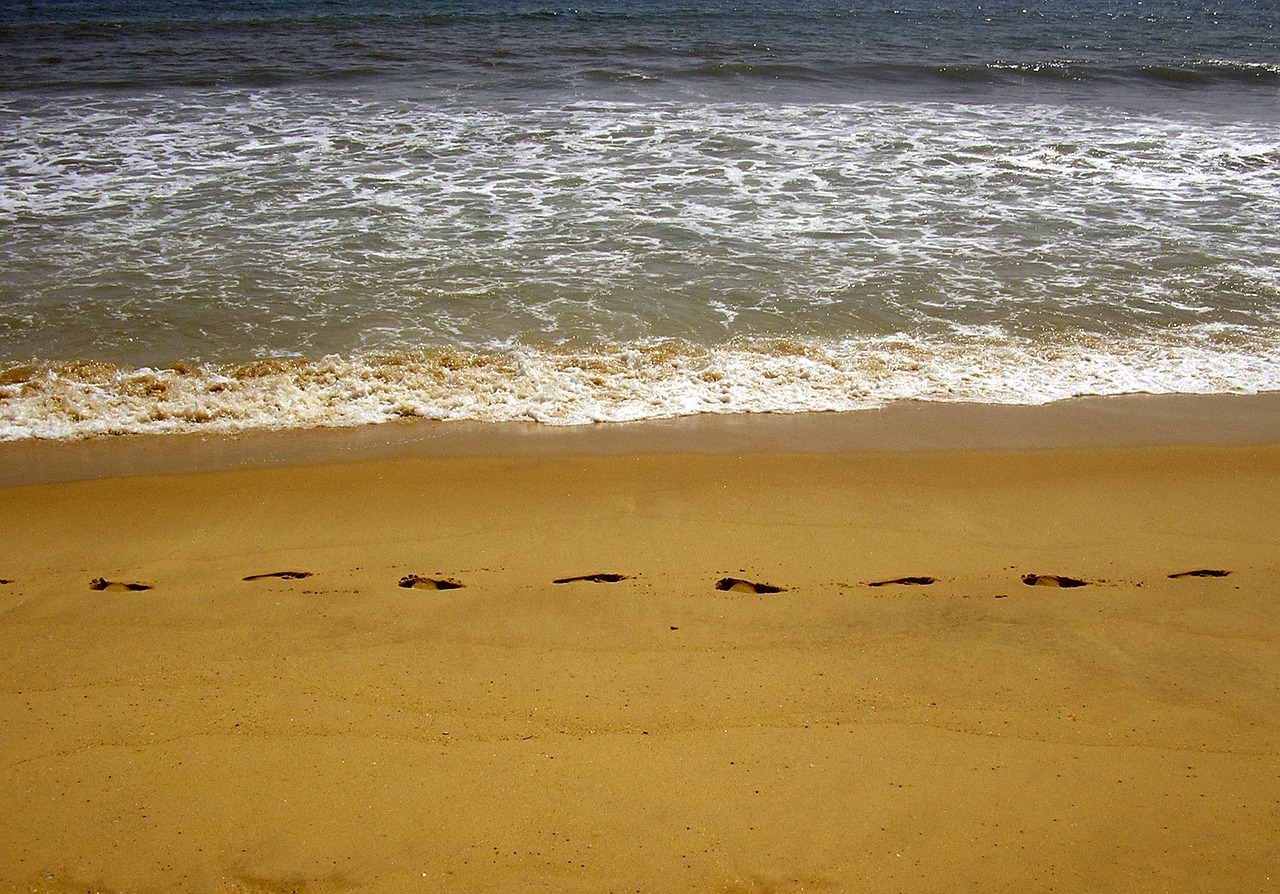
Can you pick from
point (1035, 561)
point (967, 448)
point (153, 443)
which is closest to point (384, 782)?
point (1035, 561)

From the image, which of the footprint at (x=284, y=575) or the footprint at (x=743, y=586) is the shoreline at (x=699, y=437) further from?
the footprint at (x=743, y=586)

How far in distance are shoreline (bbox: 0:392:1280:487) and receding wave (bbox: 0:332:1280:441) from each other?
139 millimetres

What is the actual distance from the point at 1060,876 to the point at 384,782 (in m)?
2.32

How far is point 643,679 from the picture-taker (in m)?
3.77

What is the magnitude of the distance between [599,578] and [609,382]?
2.43 m

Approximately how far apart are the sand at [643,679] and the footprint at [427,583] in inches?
0.7

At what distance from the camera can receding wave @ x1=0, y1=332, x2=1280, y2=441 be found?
6.21 meters

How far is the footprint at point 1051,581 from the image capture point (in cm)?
445

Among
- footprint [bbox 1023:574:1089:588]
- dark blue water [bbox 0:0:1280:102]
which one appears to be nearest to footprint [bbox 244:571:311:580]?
footprint [bbox 1023:574:1089:588]

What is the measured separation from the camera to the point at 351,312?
7.67m

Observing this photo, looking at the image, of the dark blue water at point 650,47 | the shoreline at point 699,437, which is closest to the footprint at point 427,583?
the shoreline at point 699,437

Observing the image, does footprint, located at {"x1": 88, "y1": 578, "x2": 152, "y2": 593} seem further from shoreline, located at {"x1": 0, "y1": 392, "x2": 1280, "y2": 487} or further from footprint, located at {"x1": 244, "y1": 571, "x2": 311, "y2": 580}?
shoreline, located at {"x1": 0, "y1": 392, "x2": 1280, "y2": 487}

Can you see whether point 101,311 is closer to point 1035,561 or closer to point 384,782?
point 384,782

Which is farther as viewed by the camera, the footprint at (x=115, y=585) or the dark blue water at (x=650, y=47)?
the dark blue water at (x=650, y=47)
